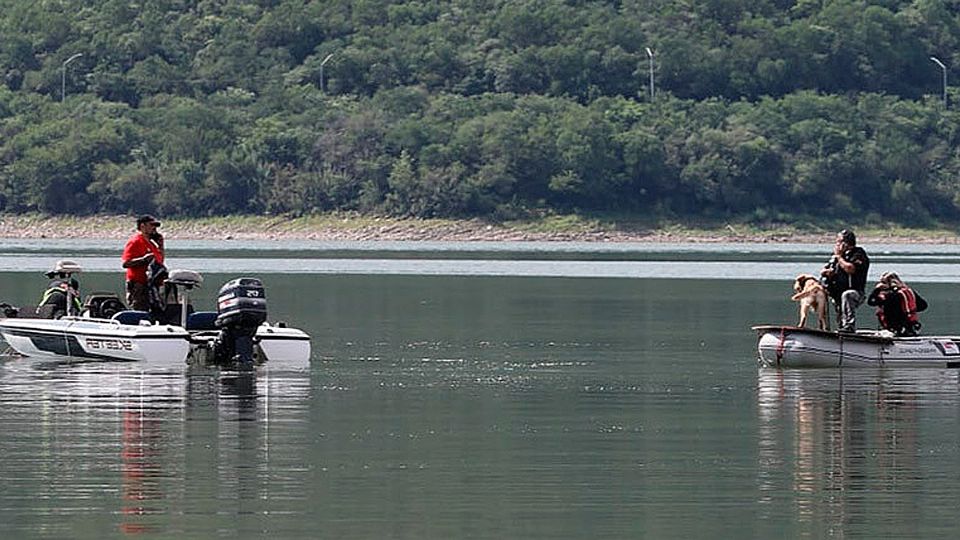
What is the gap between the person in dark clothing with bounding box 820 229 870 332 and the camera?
35188mm

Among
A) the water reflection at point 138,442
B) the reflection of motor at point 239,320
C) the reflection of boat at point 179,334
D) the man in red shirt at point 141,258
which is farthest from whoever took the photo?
the man in red shirt at point 141,258

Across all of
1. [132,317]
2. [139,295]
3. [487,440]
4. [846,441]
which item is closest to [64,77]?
[139,295]

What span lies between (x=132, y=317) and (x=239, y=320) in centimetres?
222

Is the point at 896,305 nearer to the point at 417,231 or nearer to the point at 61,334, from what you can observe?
the point at 61,334

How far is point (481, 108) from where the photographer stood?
472ft

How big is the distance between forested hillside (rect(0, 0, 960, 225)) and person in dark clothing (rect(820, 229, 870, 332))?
89.6m

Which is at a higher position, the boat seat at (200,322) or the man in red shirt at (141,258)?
the man in red shirt at (141,258)

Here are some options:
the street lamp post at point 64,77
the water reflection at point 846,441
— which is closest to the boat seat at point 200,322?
the water reflection at point 846,441

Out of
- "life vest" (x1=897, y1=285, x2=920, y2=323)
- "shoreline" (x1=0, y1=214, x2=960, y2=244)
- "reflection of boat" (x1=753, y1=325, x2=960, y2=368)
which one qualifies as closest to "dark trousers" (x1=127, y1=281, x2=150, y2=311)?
"reflection of boat" (x1=753, y1=325, x2=960, y2=368)

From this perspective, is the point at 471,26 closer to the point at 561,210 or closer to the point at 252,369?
the point at 561,210

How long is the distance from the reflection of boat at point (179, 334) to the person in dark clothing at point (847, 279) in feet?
22.8

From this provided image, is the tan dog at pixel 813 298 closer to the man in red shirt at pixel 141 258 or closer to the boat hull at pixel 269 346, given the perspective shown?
the boat hull at pixel 269 346

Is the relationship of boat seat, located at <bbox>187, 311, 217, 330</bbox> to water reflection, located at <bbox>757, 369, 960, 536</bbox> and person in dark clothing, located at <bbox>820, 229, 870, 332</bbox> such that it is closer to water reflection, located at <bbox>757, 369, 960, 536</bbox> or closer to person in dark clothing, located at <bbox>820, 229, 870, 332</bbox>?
water reflection, located at <bbox>757, 369, 960, 536</bbox>

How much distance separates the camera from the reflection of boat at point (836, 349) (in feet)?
114
